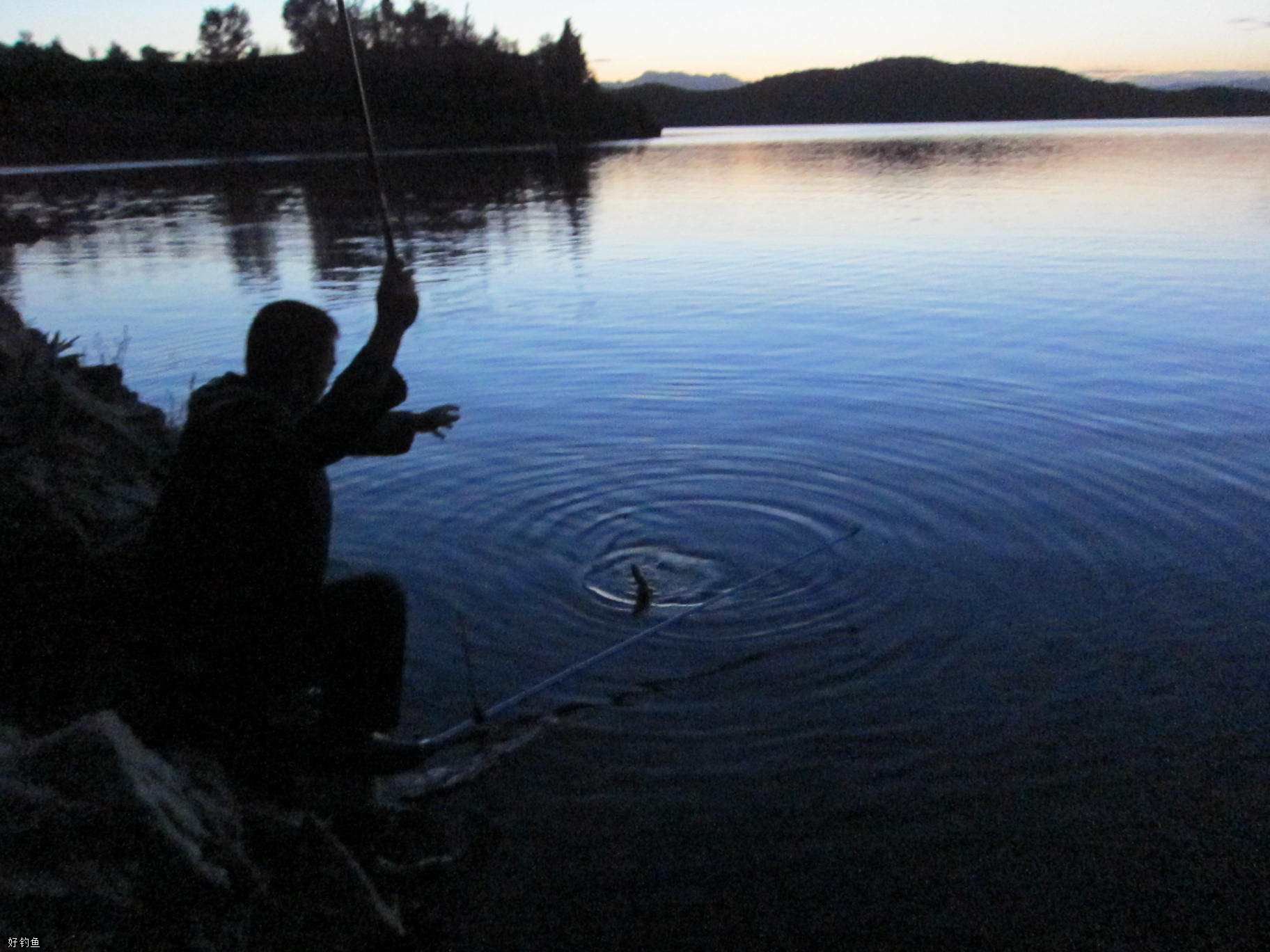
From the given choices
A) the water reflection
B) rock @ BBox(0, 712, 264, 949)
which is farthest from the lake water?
the water reflection

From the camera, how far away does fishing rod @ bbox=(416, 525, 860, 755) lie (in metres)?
4.74

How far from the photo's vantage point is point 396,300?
12.4 ft

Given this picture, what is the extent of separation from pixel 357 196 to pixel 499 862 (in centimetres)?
3873

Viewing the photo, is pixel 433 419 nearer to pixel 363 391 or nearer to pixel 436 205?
pixel 363 391

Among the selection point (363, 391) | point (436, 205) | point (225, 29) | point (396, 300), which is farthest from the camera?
point (225, 29)

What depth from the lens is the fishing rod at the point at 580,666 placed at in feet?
15.6

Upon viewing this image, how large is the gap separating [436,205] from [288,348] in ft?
109

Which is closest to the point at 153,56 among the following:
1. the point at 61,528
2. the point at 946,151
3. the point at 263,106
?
the point at 263,106

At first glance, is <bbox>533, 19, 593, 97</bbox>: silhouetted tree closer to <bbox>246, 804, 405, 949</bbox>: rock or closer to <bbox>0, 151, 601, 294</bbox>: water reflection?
<bbox>0, 151, 601, 294</bbox>: water reflection

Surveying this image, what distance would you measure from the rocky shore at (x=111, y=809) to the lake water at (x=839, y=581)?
42cm

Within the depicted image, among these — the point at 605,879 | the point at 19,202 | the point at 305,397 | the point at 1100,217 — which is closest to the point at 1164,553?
the point at 605,879

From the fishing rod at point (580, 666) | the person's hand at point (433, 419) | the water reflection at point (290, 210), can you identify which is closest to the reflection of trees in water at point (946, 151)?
the water reflection at point (290, 210)

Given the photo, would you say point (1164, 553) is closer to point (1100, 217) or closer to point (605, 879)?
point (605, 879)

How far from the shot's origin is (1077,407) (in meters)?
10.1
